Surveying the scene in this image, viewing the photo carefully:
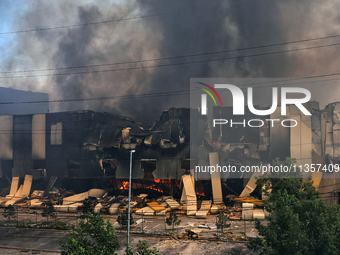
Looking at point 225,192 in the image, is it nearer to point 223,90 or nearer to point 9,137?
point 223,90

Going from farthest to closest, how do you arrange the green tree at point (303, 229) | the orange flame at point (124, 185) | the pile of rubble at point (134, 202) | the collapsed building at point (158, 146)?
1. the orange flame at point (124, 185)
2. the collapsed building at point (158, 146)
3. the pile of rubble at point (134, 202)
4. the green tree at point (303, 229)

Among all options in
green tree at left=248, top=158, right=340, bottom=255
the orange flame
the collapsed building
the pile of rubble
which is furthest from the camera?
the orange flame

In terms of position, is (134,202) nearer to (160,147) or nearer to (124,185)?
(124,185)

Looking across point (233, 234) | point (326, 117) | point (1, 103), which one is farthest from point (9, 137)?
point (326, 117)

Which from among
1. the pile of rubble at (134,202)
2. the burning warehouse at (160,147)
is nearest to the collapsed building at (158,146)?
the burning warehouse at (160,147)

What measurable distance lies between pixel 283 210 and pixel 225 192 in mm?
20813

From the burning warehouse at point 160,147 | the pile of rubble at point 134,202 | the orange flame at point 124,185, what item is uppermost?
the burning warehouse at point 160,147

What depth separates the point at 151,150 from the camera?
37.2 m

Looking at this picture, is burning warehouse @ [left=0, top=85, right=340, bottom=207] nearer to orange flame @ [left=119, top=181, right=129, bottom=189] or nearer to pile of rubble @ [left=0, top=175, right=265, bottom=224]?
orange flame @ [left=119, top=181, right=129, bottom=189]

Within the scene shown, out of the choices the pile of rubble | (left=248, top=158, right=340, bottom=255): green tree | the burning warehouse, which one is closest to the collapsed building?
the burning warehouse

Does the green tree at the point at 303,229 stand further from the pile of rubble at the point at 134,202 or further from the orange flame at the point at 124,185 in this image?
the orange flame at the point at 124,185

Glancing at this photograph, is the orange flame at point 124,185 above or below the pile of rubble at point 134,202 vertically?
above

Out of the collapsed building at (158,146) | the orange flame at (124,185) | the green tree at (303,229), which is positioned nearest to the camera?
the green tree at (303,229)

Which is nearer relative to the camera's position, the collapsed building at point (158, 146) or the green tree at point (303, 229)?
the green tree at point (303, 229)
